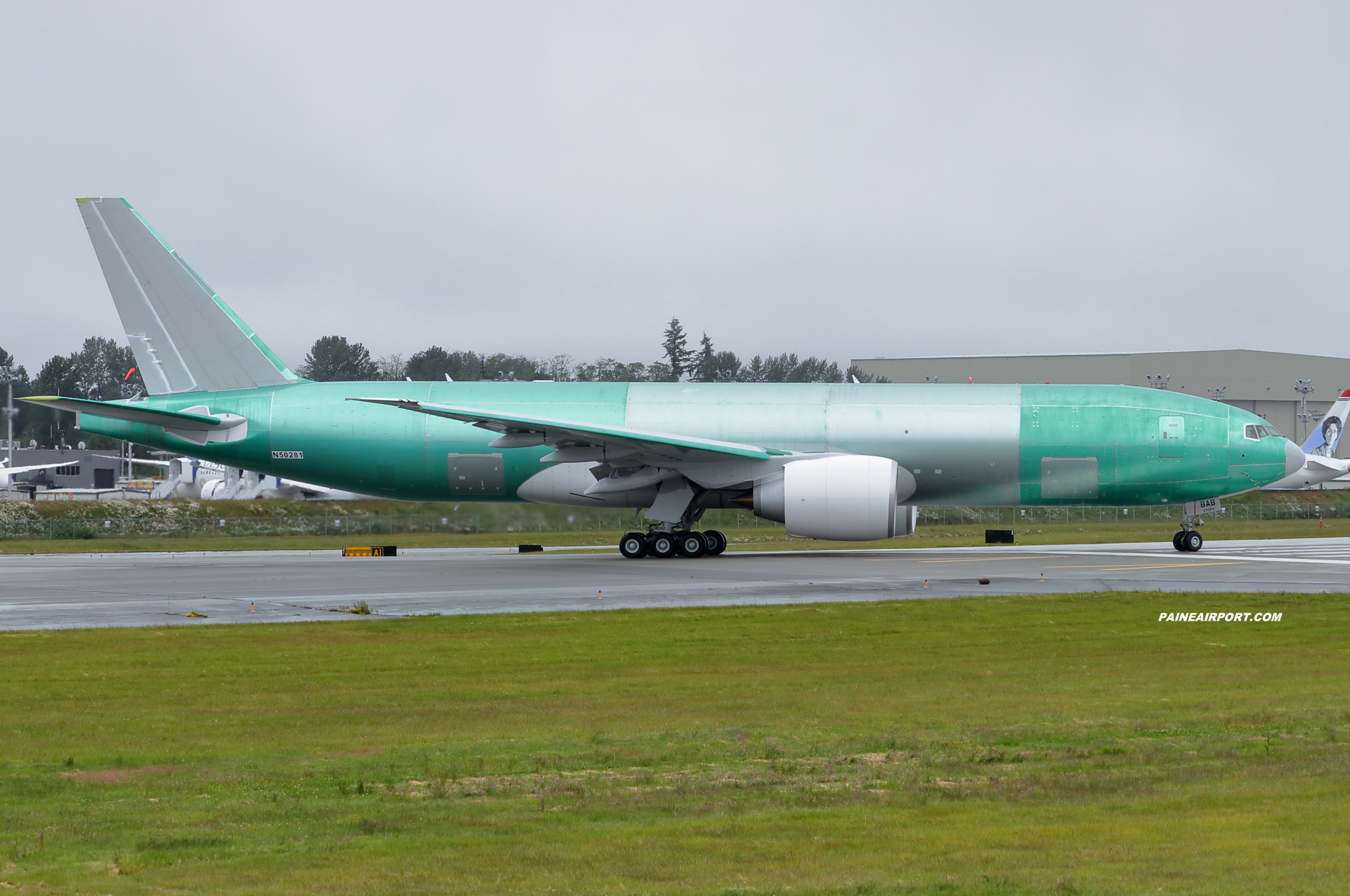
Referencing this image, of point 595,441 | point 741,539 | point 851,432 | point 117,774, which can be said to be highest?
point 851,432

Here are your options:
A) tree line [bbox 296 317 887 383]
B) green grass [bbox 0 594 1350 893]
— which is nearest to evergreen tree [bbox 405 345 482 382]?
tree line [bbox 296 317 887 383]

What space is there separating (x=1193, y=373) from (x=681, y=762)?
3844 inches

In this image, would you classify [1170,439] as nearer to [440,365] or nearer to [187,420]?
[187,420]

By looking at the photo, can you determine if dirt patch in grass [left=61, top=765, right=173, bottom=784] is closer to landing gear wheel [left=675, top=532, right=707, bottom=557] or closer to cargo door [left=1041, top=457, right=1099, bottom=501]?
landing gear wheel [left=675, top=532, right=707, bottom=557]

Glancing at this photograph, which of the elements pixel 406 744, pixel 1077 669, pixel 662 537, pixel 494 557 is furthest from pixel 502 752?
pixel 494 557

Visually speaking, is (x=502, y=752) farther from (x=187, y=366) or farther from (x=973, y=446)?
(x=187, y=366)

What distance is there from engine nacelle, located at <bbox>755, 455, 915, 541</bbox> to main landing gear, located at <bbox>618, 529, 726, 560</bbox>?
9.37 feet

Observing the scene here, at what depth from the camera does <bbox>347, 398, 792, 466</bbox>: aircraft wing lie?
1112 inches

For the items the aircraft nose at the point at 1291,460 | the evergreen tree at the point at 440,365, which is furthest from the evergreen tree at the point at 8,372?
the aircraft nose at the point at 1291,460

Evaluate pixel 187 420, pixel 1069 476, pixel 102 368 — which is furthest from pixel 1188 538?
pixel 102 368

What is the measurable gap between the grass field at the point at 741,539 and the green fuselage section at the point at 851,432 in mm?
6106

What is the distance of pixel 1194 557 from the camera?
98.7 ft

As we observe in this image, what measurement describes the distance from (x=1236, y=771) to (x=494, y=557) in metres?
26.0

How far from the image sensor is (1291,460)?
31688 millimetres
